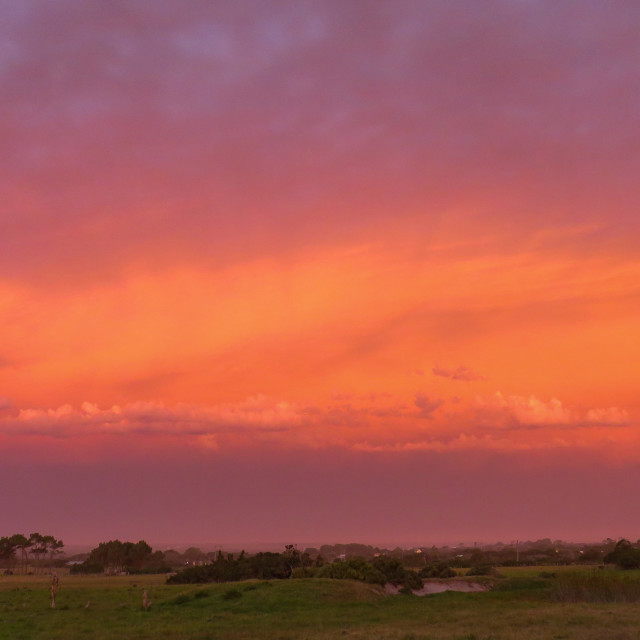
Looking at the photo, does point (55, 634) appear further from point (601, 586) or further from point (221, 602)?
point (601, 586)

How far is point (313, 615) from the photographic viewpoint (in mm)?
49812

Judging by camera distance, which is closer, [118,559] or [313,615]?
[313,615]

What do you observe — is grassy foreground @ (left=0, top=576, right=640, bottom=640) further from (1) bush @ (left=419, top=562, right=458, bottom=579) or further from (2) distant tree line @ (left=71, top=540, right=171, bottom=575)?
(2) distant tree line @ (left=71, top=540, right=171, bottom=575)

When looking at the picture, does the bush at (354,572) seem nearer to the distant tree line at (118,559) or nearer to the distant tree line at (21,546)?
the distant tree line at (118,559)

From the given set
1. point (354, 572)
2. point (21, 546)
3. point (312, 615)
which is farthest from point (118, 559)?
point (312, 615)

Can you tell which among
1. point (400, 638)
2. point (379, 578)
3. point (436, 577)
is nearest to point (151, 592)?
point (379, 578)

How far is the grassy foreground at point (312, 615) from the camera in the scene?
3884cm

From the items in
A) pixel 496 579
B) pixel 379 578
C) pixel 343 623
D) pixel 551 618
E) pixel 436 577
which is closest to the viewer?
pixel 551 618

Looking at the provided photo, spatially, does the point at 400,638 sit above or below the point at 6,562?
above

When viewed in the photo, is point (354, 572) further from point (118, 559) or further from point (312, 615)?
point (118, 559)

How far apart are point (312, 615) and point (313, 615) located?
0.27ft

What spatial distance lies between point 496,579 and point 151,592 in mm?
38366

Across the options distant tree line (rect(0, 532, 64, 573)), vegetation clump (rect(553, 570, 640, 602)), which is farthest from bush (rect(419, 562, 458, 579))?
distant tree line (rect(0, 532, 64, 573))

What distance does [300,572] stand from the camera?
78.5 metres
